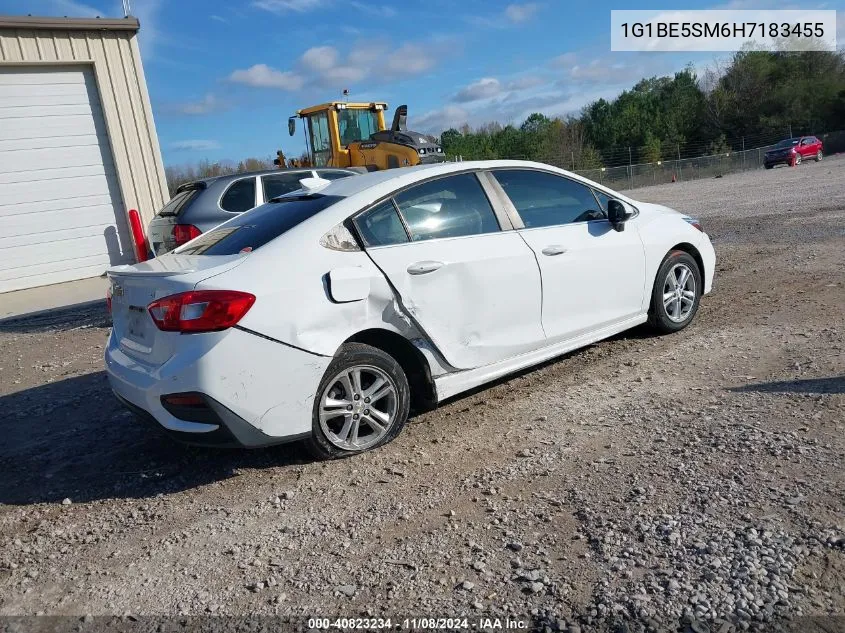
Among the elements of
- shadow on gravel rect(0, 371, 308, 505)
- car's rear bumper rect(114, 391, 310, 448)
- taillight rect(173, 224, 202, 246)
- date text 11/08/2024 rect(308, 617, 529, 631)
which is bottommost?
date text 11/08/2024 rect(308, 617, 529, 631)

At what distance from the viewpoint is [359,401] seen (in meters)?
3.90

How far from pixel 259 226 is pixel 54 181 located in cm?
1032

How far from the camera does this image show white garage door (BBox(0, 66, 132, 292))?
12.2 m

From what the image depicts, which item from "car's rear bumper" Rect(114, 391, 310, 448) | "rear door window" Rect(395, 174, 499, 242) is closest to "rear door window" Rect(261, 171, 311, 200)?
"rear door window" Rect(395, 174, 499, 242)

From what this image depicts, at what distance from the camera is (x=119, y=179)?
12.9 metres

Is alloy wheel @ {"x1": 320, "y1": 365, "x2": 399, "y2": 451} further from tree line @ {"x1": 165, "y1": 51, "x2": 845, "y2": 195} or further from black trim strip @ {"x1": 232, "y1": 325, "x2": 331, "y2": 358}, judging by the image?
tree line @ {"x1": 165, "y1": 51, "x2": 845, "y2": 195}

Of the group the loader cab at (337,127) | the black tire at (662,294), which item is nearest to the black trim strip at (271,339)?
the black tire at (662,294)

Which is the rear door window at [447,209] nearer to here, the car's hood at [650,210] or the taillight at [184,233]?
the car's hood at [650,210]

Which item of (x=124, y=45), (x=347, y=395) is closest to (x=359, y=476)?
(x=347, y=395)

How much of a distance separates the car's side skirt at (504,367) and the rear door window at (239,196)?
4.92 metres

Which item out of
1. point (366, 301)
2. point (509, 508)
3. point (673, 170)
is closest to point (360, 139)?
point (366, 301)

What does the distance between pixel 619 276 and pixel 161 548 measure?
3.62 meters

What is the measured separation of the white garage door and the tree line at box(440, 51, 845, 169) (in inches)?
1702

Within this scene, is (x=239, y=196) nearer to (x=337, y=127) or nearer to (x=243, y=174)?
(x=243, y=174)
